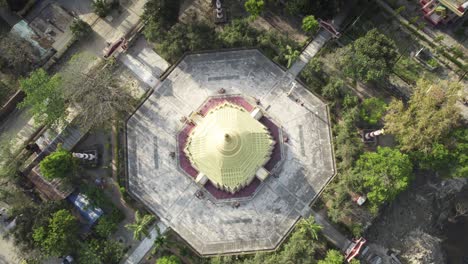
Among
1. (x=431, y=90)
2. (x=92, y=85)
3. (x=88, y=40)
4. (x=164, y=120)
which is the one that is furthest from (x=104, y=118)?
(x=431, y=90)

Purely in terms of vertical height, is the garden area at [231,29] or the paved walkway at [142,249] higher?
the garden area at [231,29]

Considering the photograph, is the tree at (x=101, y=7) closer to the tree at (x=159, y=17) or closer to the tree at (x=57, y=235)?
the tree at (x=159, y=17)

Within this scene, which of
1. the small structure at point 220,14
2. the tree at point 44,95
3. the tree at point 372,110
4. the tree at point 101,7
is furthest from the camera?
the tree at point 101,7

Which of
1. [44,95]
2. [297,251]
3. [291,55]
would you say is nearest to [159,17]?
[44,95]

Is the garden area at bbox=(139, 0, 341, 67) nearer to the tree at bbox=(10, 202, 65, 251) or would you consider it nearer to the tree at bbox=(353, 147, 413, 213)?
the tree at bbox=(353, 147, 413, 213)

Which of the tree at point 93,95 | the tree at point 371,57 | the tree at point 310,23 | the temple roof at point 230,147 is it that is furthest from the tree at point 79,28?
the tree at point 371,57

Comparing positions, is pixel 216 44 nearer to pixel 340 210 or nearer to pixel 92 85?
pixel 92 85
